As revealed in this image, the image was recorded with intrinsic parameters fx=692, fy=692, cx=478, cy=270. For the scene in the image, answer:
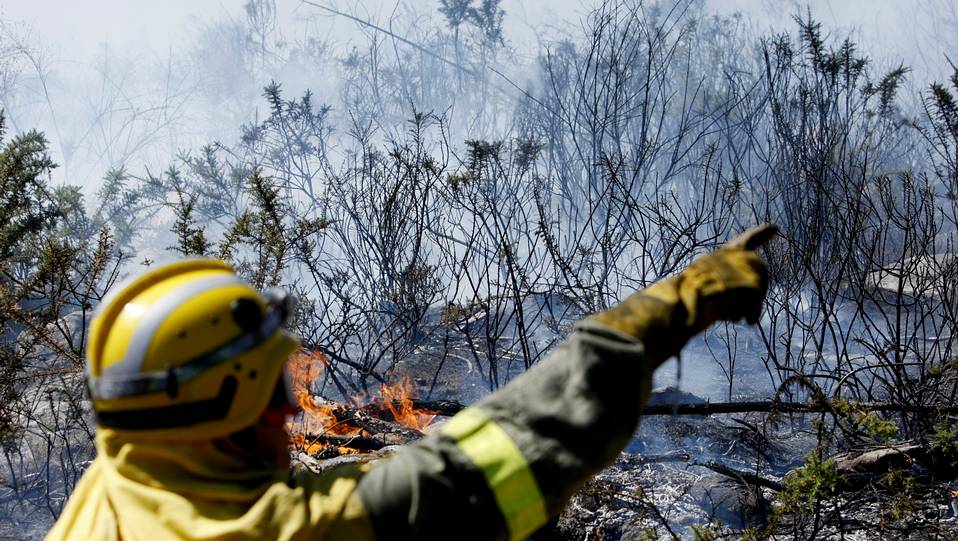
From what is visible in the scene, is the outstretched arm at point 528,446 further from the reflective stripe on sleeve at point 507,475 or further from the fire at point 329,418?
the fire at point 329,418

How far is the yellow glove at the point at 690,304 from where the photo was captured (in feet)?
3.89

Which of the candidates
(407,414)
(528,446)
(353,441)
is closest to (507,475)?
(528,446)

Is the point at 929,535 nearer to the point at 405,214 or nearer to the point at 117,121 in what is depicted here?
the point at 405,214

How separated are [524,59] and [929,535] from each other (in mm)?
16588

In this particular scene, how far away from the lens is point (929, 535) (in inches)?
133

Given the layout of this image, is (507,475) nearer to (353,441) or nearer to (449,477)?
(449,477)

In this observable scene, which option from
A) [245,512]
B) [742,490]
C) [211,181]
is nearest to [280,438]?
[245,512]

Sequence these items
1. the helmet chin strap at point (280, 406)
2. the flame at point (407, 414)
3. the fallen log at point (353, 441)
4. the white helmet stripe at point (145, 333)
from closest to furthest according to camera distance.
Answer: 1. the white helmet stripe at point (145, 333)
2. the helmet chin strap at point (280, 406)
3. the fallen log at point (353, 441)
4. the flame at point (407, 414)

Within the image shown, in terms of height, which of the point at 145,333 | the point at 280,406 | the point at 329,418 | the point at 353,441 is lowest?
the point at 353,441

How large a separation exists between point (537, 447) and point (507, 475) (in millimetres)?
65

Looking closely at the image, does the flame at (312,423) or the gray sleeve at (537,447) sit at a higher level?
the gray sleeve at (537,447)

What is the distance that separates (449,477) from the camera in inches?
43.0

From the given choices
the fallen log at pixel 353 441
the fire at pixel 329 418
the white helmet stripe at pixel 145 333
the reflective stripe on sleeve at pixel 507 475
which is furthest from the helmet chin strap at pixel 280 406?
the fallen log at pixel 353 441

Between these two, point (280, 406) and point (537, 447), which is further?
point (280, 406)
